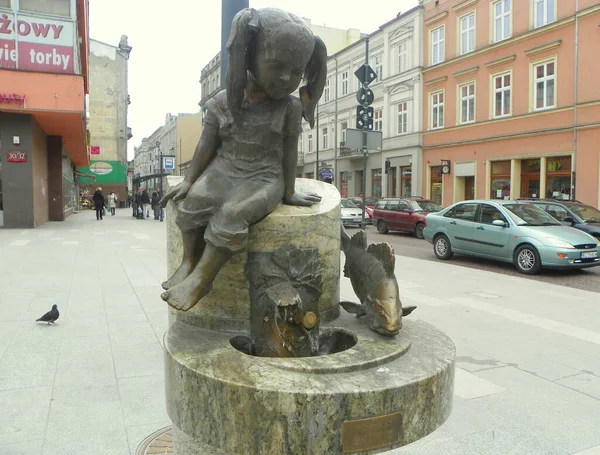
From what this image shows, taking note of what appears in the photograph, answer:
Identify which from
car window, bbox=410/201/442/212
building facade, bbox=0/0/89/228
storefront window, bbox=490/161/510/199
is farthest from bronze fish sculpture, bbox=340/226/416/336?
storefront window, bbox=490/161/510/199

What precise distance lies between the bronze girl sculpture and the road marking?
433 centimetres

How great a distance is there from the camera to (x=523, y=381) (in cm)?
424

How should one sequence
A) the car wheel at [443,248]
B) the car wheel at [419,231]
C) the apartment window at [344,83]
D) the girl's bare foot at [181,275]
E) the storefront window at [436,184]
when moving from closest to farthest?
the girl's bare foot at [181,275] → the car wheel at [443,248] → the car wheel at [419,231] → the storefront window at [436,184] → the apartment window at [344,83]

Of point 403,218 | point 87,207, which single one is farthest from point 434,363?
point 87,207

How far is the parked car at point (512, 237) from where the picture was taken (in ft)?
34.1

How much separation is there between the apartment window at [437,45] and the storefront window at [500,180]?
794 cm

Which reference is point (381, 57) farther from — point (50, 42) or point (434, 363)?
point (434, 363)

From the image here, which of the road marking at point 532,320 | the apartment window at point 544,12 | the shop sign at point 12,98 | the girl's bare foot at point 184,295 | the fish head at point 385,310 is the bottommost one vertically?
the road marking at point 532,320

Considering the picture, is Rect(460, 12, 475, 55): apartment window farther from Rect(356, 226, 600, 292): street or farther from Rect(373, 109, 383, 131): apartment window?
Rect(356, 226, 600, 292): street

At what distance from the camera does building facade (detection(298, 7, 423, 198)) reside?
1277 inches

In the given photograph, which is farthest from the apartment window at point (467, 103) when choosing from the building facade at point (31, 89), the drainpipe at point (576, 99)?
the building facade at point (31, 89)

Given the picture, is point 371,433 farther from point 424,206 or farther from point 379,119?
point 379,119

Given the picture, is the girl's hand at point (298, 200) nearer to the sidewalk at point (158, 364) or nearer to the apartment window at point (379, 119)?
the sidewalk at point (158, 364)

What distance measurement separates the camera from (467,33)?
1134 inches
